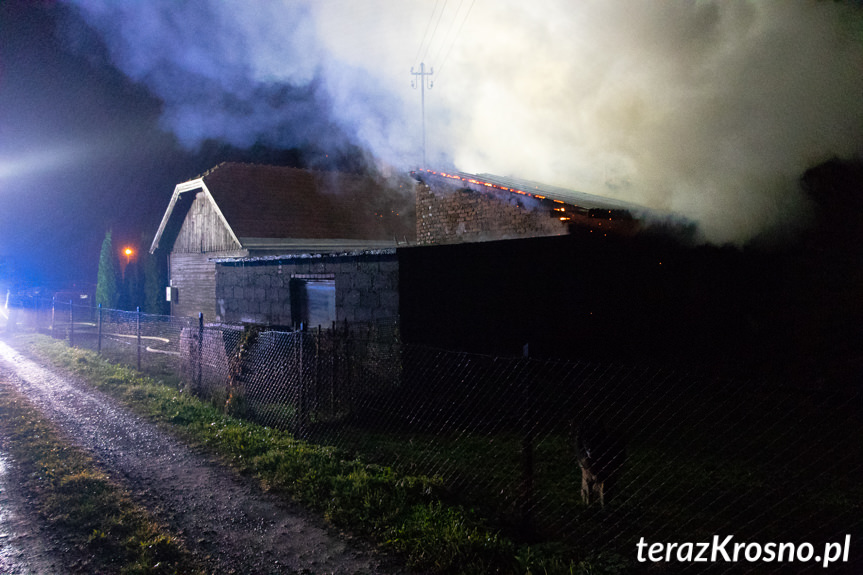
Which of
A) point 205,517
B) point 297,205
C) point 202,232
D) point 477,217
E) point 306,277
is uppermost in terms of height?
point 297,205

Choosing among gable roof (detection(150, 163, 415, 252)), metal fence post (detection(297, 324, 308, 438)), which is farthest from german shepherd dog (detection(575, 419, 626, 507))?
gable roof (detection(150, 163, 415, 252))

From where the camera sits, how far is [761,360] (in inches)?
438

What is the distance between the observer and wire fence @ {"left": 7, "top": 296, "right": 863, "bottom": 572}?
159 inches

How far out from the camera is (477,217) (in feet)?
41.9

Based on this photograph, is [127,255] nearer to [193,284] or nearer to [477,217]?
[193,284]

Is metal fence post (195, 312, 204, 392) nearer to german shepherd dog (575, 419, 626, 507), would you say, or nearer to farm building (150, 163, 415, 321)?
german shepherd dog (575, 419, 626, 507)

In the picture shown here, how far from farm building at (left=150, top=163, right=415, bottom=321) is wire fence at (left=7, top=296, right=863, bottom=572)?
25.1 feet

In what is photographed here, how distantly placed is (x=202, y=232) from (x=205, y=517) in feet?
53.6

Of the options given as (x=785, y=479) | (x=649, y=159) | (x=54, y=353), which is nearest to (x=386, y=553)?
(x=785, y=479)

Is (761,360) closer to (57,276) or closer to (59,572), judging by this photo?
(59,572)

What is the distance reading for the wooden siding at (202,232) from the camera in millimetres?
17484

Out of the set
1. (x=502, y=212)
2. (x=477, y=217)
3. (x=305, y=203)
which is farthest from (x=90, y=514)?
(x=305, y=203)

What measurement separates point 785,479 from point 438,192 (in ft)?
34.6

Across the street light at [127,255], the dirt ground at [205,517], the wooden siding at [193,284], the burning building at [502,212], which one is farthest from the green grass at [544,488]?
the street light at [127,255]
